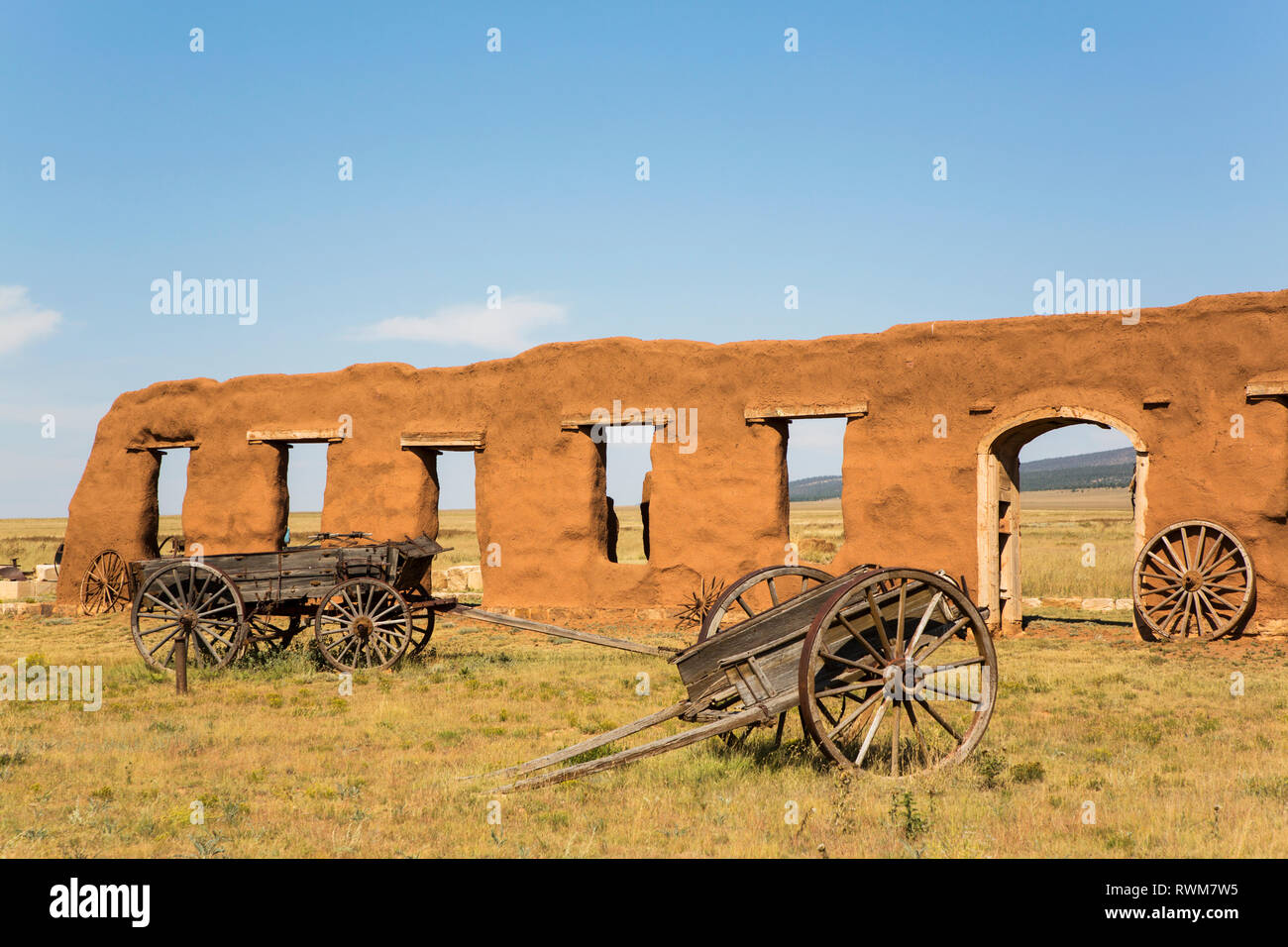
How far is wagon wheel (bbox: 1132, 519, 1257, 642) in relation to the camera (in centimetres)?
1291

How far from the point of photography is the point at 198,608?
11.2 m

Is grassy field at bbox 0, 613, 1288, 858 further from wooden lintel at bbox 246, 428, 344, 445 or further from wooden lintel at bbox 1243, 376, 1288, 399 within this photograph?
wooden lintel at bbox 246, 428, 344, 445

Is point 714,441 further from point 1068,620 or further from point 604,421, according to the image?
point 1068,620

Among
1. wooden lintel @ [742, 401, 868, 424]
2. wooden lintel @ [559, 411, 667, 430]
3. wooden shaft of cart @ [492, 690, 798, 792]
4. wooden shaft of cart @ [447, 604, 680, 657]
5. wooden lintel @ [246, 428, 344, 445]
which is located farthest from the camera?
wooden lintel @ [246, 428, 344, 445]

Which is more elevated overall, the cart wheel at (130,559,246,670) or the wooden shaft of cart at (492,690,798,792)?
the cart wheel at (130,559,246,670)

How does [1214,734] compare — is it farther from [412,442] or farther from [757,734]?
[412,442]

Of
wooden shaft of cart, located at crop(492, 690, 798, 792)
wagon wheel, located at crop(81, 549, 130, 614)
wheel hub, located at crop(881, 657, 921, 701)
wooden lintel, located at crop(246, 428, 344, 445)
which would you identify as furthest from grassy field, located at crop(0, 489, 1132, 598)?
wheel hub, located at crop(881, 657, 921, 701)

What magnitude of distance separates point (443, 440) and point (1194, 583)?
36.0 feet

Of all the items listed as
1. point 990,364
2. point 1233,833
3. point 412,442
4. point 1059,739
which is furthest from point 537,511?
point 1233,833

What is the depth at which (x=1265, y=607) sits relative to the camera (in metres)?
13.0

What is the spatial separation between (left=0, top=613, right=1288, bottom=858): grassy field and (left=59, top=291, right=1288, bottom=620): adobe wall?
128 inches

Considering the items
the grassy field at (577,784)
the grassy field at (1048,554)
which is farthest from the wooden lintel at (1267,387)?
the grassy field at (1048,554)

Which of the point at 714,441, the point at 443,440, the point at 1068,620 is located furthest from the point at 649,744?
the point at 1068,620
